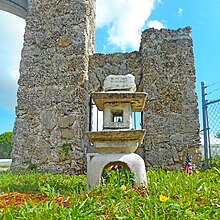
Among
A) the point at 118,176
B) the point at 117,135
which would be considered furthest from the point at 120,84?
the point at 118,176

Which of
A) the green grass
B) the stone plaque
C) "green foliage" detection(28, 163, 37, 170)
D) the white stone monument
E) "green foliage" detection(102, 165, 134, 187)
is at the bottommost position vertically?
"green foliage" detection(28, 163, 37, 170)

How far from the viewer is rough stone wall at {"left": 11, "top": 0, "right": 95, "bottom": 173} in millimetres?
4812

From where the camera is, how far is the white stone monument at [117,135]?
240 cm

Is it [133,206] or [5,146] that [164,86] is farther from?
[5,146]

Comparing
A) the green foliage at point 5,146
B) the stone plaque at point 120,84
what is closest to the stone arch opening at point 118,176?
the stone plaque at point 120,84

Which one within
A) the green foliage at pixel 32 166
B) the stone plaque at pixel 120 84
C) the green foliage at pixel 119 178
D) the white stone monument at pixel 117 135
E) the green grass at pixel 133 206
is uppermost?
the stone plaque at pixel 120 84

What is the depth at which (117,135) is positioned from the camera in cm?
244

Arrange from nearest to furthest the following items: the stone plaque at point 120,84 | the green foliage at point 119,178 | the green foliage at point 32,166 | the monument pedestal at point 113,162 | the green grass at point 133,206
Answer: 1. the green grass at point 133,206
2. the green foliage at point 119,178
3. the monument pedestal at point 113,162
4. the stone plaque at point 120,84
5. the green foliage at point 32,166

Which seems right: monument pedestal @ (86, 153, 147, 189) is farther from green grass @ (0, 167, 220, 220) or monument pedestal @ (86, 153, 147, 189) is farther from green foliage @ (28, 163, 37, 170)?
green foliage @ (28, 163, 37, 170)

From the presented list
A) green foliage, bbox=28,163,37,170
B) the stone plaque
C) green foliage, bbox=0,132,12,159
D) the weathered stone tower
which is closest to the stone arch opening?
the stone plaque

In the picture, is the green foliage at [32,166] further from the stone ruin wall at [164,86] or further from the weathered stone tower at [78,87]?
the stone ruin wall at [164,86]

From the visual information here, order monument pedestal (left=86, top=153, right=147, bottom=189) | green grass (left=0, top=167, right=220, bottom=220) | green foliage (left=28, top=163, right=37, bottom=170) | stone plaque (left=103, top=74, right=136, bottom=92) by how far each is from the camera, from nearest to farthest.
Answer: green grass (left=0, top=167, right=220, bottom=220) → monument pedestal (left=86, top=153, right=147, bottom=189) → stone plaque (left=103, top=74, right=136, bottom=92) → green foliage (left=28, top=163, right=37, bottom=170)

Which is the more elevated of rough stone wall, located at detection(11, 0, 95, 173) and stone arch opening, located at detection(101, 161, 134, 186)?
rough stone wall, located at detection(11, 0, 95, 173)

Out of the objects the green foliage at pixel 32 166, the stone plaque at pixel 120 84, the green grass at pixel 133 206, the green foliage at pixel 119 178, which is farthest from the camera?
the green foliage at pixel 32 166
